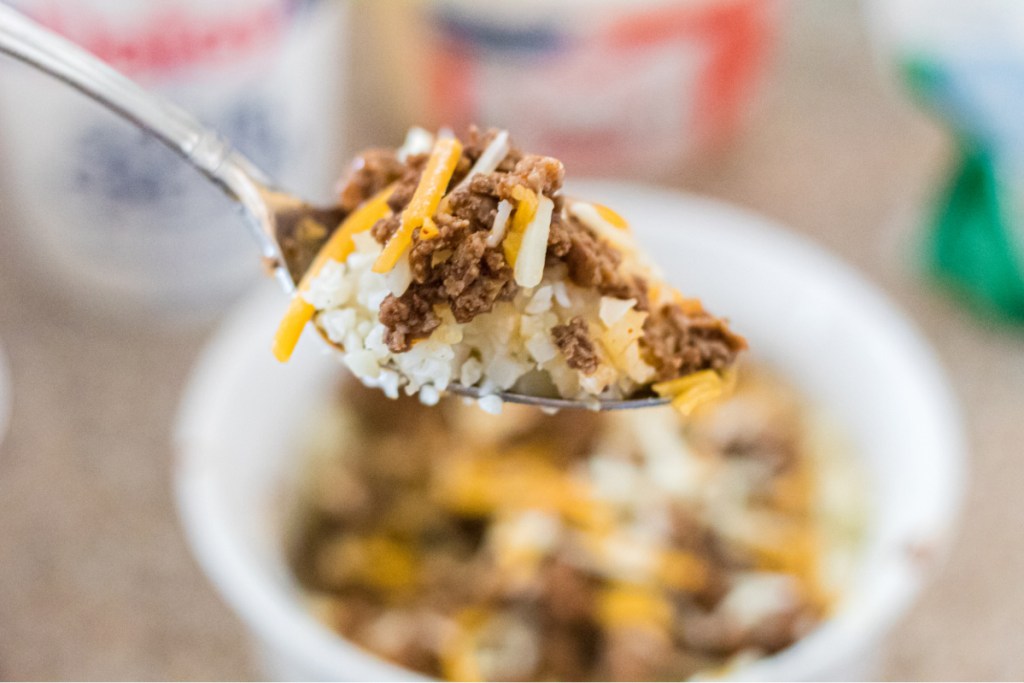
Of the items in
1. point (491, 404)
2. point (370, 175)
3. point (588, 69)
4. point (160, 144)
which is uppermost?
point (588, 69)

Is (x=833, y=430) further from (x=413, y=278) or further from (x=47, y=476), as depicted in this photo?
(x=47, y=476)

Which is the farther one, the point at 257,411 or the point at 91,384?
the point at 91,384

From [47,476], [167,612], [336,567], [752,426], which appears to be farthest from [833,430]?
[47,476]

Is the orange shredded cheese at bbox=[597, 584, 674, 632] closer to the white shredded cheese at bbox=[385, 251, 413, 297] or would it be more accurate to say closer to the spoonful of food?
the spoonful of food

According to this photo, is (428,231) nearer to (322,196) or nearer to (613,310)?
(613,310)

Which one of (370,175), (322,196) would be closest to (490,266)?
(370,175)

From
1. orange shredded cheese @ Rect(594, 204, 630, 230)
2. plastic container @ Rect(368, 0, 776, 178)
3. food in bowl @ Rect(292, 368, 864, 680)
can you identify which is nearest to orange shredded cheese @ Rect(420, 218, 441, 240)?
orange shredded cheese @ Rect(594, 204, 630, 230)

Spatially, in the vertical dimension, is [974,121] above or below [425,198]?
above
